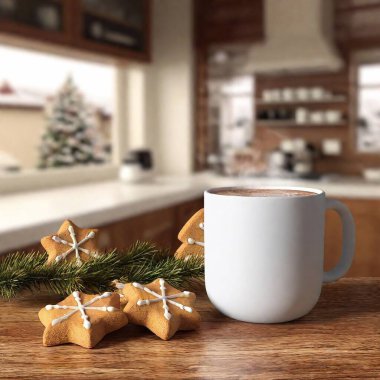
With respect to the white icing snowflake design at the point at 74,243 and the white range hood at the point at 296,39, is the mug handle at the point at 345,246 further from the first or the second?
the white range hood at the point at 296,39

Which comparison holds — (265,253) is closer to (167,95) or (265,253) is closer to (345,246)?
(345,246)

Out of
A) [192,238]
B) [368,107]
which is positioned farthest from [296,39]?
[192,238]

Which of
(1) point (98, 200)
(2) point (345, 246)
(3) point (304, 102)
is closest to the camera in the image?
(2) point (345, 246)

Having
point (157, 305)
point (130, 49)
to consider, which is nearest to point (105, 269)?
point (157, 305)

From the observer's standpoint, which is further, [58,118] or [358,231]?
[58,118]

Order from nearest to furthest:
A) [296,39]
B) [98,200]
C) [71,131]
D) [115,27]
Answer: [98,200]
[115,27]
[296,39]
[71,131]

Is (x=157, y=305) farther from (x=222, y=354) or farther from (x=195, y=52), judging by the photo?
(x=195, y=52)
